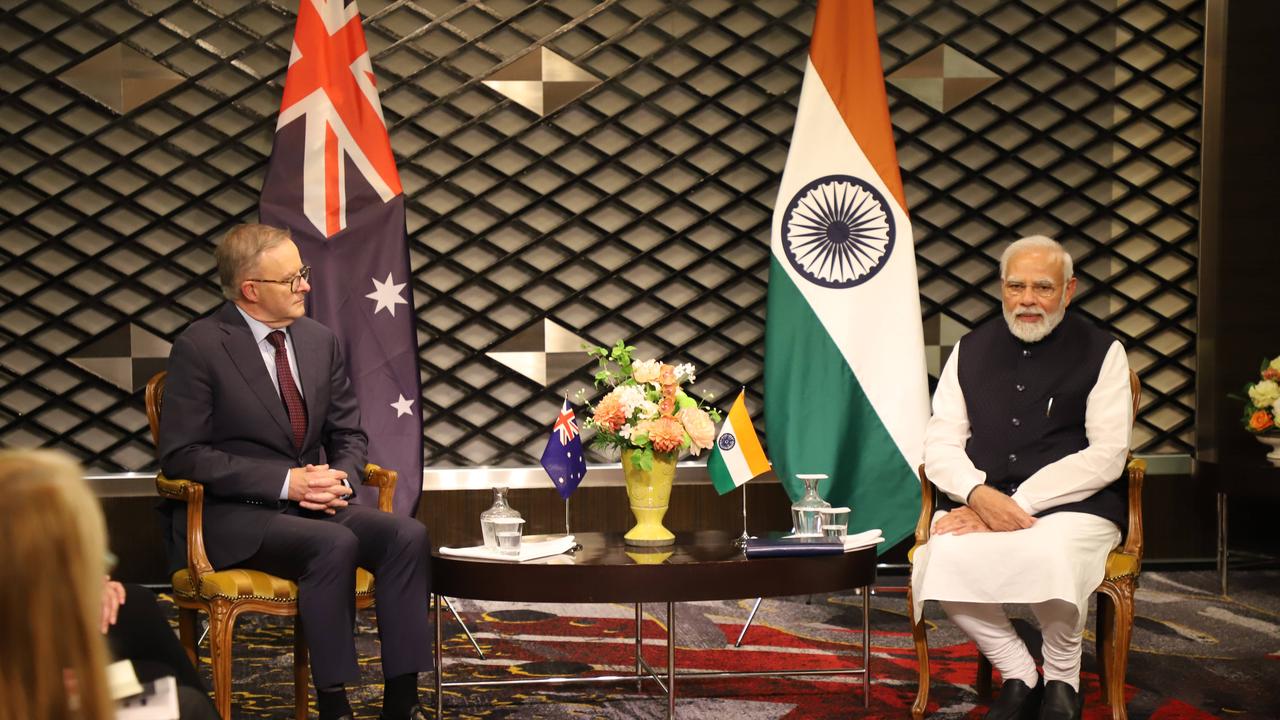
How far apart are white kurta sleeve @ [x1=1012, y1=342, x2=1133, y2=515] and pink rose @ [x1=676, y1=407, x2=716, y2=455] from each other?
2.07ft

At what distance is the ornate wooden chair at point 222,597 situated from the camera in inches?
86.5

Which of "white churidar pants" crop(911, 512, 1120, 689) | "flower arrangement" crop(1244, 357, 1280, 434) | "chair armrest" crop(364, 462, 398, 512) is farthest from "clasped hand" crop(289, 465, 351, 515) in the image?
"flower arrangement" crop(1244, 357, 1280, 434)

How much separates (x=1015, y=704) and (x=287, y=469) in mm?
1455

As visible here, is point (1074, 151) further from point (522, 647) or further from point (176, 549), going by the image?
point (176, 549)

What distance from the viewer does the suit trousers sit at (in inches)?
86.7

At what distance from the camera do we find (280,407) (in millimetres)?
2453

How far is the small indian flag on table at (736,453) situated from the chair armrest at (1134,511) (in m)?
0.73

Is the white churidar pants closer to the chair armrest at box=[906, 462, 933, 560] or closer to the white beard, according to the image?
the chair armrest at box=[906, 462, 933, 560]

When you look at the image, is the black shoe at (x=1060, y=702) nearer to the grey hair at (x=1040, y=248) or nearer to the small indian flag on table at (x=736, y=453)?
the small indian flag on table at (x=736, y=453)

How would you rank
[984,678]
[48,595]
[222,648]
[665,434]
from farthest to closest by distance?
[984,678], [665,434], [222,648], [48,595]

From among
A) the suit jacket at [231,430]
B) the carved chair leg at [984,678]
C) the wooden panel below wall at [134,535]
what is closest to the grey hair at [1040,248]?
the carved chair leg at [984,678]

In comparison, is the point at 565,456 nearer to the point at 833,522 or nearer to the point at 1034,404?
the point at 833,522

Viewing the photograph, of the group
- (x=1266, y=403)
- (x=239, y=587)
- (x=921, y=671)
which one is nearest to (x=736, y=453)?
(x=921, y=671)

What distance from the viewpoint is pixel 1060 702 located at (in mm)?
2301
